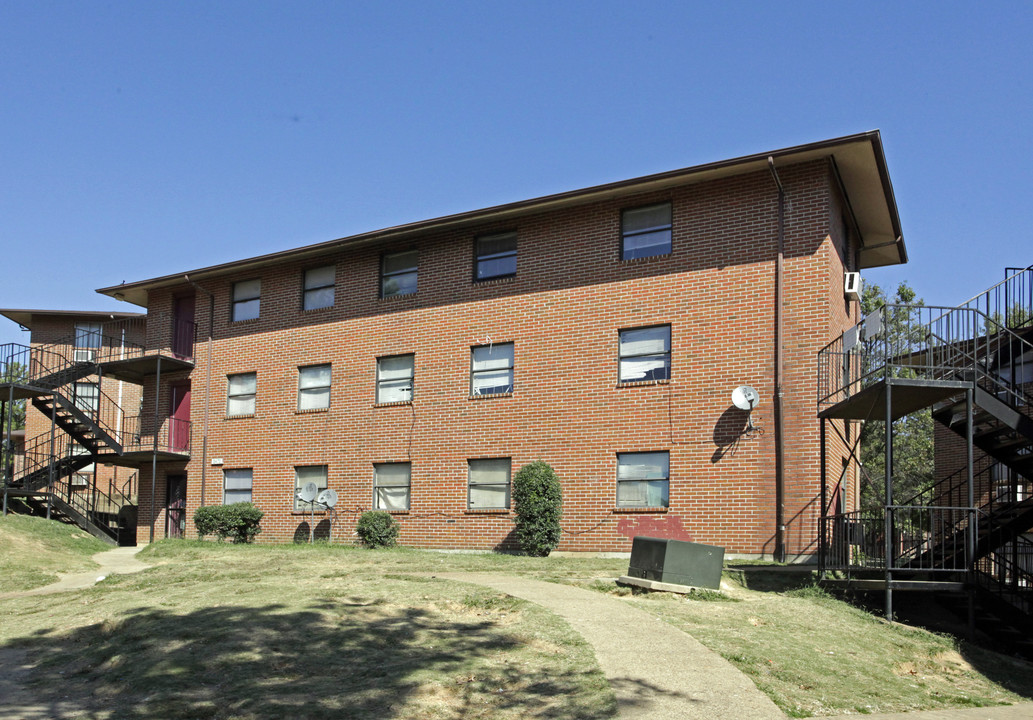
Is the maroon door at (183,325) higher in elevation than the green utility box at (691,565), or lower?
higher

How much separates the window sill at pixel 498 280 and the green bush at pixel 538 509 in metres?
4.54

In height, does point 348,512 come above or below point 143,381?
below

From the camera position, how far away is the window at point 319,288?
2577cm

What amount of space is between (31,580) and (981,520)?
16958mm

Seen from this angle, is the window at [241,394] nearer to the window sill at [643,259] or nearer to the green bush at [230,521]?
the green bush at [230,521]

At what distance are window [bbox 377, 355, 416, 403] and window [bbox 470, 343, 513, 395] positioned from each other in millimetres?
1839

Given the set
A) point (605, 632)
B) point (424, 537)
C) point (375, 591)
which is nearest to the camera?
point (605, 632)

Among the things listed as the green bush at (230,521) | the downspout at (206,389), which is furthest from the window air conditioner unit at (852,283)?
the downspout at (206,389)

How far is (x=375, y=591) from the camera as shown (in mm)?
13500

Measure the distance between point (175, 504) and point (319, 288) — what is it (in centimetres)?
820

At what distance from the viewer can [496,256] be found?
22984mm

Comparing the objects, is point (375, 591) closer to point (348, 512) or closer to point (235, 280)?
point (348, 512)

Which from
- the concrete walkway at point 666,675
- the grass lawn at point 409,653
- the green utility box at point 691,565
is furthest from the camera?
the green utility box at point 691,565

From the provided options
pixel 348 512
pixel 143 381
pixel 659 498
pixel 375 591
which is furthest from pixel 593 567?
pixel 143 381
